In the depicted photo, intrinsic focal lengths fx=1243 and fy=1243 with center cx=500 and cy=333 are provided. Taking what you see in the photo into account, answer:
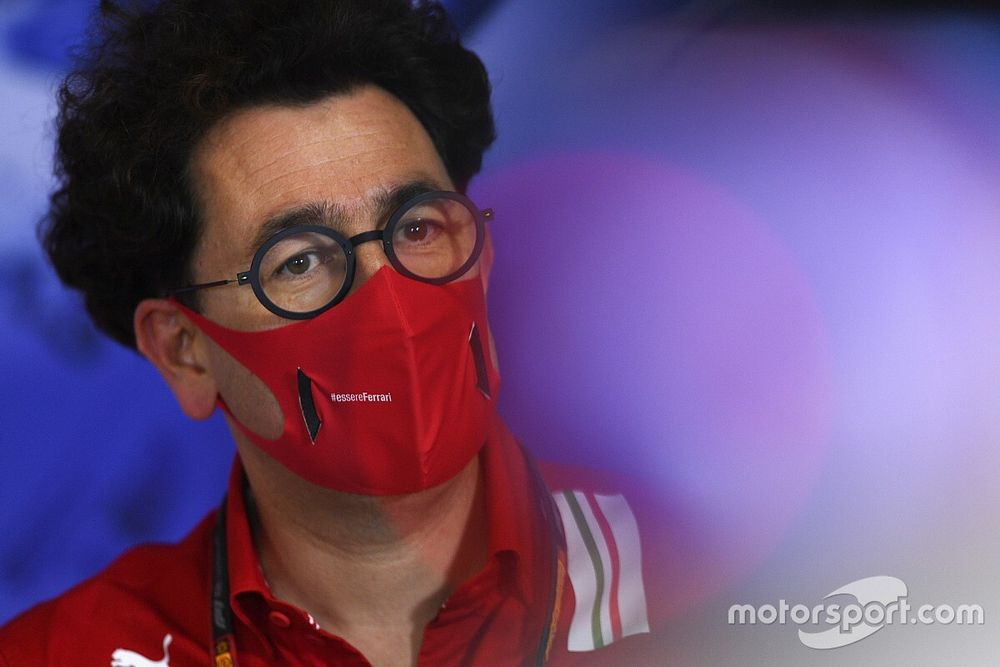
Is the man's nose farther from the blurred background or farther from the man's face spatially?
the blurred background

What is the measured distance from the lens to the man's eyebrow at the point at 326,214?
1946mm

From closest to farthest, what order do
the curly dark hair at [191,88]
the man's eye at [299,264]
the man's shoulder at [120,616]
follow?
1. the man's eye at [299,264]
2. the curly dark hair at [191,88]
3. the man's shoulder at [120,616]

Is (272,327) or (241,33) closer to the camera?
(272,327)

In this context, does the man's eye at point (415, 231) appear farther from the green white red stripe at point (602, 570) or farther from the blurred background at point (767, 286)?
the green white red stripe at point (602, 570)

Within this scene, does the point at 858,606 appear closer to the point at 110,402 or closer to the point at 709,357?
the point at 709,357

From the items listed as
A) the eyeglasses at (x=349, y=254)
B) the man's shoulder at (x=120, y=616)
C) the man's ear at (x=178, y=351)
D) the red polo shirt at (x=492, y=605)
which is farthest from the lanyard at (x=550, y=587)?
the eyeglasses at (x=349, y=254)

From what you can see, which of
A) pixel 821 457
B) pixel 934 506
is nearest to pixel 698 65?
pixel 821 457

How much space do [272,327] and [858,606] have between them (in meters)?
1.04

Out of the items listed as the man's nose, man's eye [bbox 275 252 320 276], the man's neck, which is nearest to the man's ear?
the man's neck

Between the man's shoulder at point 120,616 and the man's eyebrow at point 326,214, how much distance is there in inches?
27.6

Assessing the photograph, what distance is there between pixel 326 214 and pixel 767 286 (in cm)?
76

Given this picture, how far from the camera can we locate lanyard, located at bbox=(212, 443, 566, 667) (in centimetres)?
202

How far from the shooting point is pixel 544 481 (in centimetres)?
224

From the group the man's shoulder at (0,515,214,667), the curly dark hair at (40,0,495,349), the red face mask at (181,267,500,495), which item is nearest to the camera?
the red face mask at (181,267,500,495)
